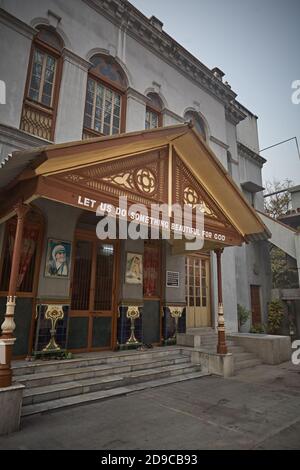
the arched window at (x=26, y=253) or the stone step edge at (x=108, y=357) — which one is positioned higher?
the arched window at (x=26, y=253)

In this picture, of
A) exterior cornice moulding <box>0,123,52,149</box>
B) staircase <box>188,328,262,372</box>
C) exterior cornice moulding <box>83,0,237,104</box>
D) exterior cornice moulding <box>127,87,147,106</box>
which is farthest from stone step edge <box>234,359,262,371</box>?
exterior cornice moulding <box>83,0,237,104</box>

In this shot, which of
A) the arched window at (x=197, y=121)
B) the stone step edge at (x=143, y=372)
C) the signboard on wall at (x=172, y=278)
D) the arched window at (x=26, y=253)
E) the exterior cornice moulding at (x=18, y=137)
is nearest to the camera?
the stone step edge at (x=143, y=372)

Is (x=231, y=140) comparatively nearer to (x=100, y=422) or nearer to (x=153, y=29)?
(x=153, y=29)

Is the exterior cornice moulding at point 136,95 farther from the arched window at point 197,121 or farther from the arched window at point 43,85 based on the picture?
the arched window at point 197,121

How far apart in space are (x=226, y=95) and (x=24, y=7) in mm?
9340

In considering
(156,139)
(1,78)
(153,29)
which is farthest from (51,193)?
(153,29)

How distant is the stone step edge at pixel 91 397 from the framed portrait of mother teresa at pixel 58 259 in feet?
9.13

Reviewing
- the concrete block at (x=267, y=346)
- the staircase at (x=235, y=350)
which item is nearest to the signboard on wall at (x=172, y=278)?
the staircase at (x=235, y=350)

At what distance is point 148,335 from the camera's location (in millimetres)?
8977

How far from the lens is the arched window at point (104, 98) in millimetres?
8961

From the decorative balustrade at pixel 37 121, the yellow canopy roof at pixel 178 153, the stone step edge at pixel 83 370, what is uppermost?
the decorative balustrade at pixel 37 121

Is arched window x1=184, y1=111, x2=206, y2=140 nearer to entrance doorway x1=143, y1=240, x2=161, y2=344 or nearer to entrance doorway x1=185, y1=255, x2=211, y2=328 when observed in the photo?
entrance doorway x1=185, y1=255, x2=211, y2=328

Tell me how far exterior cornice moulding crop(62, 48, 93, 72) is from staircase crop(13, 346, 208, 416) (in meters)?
7.91

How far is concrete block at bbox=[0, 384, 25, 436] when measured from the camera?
399 cm
